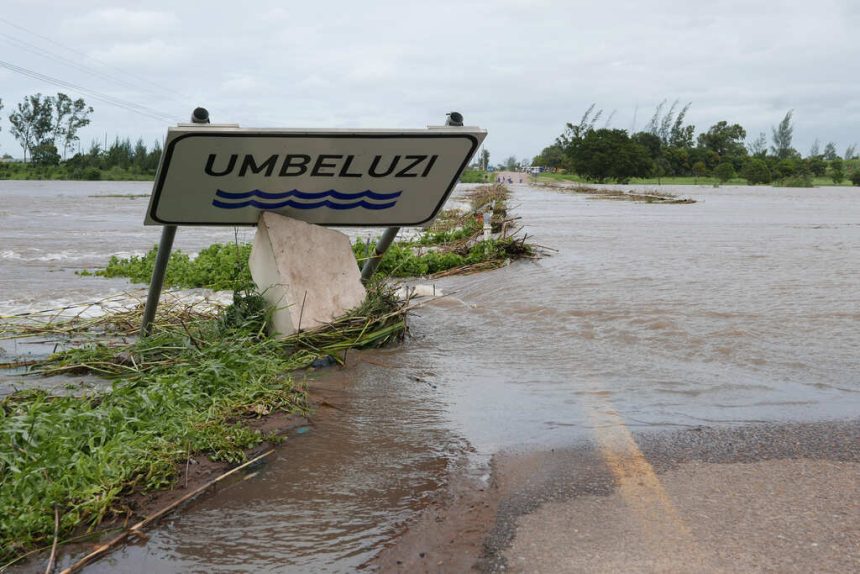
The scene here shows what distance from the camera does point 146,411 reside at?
413 cm

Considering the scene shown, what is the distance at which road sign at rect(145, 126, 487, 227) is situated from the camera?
5.30 m

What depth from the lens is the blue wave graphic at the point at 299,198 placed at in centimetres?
571

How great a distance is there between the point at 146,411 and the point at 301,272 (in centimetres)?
214

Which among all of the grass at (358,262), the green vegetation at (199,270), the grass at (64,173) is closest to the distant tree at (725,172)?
the grass at (64,173)

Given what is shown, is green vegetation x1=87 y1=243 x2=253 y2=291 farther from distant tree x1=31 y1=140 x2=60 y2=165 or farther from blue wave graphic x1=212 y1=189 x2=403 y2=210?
distant tree x1=31 y1=140 x2=60 y2=165

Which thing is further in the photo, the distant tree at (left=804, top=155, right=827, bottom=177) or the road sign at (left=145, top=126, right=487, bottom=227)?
the distant tree at (left=804, top=155, right=827, bottom=177)

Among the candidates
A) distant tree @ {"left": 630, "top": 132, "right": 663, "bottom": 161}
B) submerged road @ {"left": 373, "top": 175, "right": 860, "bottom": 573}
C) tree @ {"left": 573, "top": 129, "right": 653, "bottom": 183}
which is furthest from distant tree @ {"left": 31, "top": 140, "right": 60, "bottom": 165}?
submerged road @ {"left": 373, "top": 175, "right": 860, "bottom": 573}

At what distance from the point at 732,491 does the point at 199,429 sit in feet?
7.98

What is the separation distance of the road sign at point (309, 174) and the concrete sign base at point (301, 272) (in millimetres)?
130

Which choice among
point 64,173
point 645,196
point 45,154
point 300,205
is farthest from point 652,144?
point 300,205

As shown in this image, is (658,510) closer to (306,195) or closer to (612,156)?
(306,195)

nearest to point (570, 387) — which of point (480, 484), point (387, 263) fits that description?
point (480, 484)

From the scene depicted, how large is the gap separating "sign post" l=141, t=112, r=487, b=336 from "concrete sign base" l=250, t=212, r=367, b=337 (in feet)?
0.42

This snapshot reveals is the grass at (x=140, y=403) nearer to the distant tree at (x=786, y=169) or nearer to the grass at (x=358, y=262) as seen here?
the grass at (x=358, y=262)
